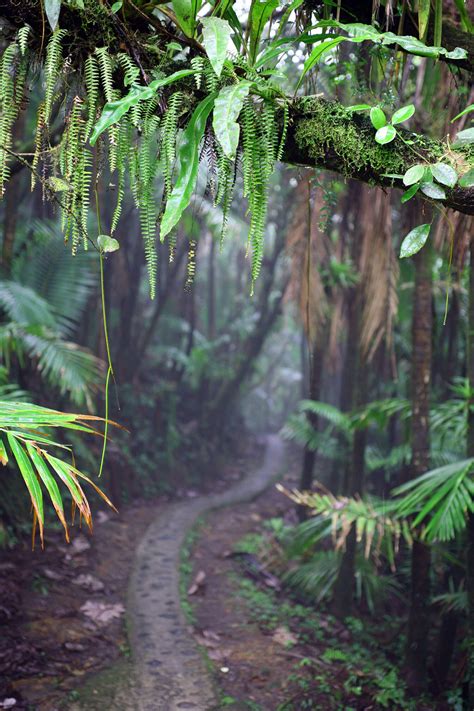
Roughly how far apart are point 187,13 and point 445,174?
0.81 m

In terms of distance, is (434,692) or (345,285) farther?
(345,285)

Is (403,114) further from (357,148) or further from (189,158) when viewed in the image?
(189,158)

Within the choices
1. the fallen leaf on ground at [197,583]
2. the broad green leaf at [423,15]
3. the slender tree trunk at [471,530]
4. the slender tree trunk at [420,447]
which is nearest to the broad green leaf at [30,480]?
the broad green leaf at [423,15]

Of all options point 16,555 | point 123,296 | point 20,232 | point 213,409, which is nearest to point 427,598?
point 16,555

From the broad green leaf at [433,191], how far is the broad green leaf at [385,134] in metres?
0.15

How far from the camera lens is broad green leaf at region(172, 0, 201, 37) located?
1.56 m

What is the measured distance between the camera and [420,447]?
3705mm

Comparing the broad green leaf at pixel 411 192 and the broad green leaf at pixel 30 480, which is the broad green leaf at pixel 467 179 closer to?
the broad green leaf at pixel 411 192

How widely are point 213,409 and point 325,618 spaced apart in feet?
19.3

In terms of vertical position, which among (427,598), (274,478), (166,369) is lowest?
(274,478)

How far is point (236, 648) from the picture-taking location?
407 centimetres

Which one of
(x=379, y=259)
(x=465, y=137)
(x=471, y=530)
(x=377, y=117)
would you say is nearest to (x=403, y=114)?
(x=377, y=117)

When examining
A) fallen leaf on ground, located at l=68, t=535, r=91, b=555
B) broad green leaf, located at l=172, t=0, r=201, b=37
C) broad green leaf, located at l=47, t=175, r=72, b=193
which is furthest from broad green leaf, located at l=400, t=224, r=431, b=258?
fallen leaf on ground, located at l=68, t=535, r=91, b=555

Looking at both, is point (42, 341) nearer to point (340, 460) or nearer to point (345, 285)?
point (345, 285)
